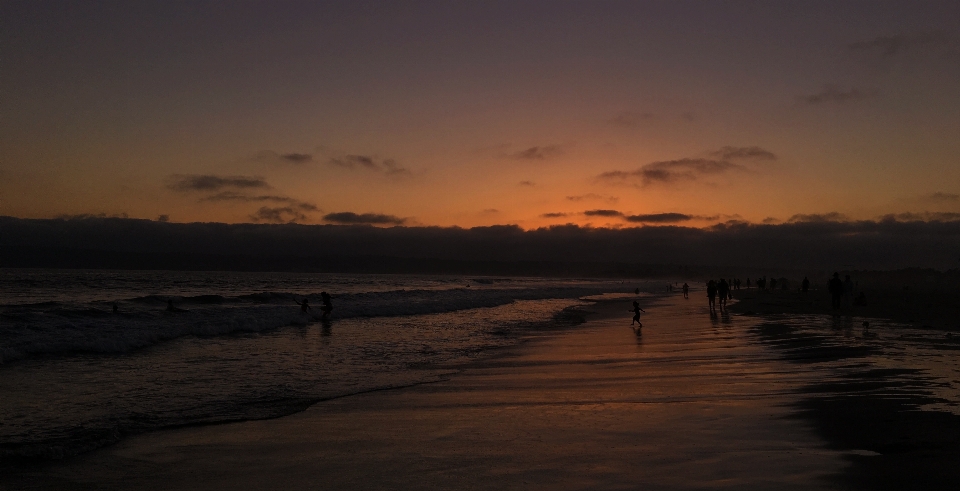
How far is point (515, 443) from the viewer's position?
7.81 metres

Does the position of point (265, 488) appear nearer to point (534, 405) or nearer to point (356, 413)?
point (356, 413)

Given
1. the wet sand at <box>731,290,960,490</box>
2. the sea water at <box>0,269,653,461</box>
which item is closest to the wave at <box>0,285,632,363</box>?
Answer: the sea water at <box>0,269,653,461</box>

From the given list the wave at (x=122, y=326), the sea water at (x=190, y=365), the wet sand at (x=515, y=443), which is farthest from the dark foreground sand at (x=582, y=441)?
the wave at (x=122, y=326)

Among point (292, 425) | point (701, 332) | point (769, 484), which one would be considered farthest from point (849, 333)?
point (292, 425)

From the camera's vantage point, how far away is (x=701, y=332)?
22.7 m

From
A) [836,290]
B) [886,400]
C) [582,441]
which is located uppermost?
[836,290]

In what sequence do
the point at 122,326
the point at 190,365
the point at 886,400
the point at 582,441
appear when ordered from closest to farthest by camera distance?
1. the point at 582,441
2. the point at 886,400
3. the point at 190,365
4. the point at 122,326

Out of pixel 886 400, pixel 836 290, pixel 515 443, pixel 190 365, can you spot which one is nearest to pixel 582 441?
pixel 515 443

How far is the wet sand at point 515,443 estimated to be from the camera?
642 cm

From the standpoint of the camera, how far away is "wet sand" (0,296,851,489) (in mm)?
6418

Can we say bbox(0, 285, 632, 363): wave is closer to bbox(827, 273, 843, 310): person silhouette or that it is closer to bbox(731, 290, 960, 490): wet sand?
bbox(731, 290, 960, 490): wet sand

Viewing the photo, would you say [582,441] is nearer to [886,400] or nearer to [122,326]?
[886,400]

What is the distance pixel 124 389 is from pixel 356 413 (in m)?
5.65

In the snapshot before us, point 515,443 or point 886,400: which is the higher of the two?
point 886,400
